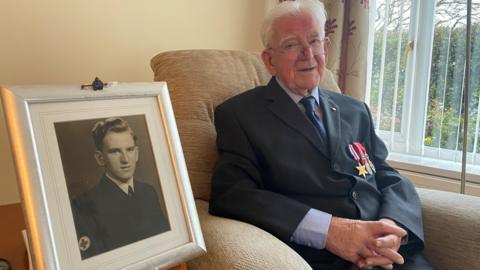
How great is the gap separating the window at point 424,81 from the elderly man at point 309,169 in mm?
658

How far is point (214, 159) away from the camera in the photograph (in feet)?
3.79

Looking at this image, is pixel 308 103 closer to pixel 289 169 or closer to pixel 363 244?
pixel 289 169

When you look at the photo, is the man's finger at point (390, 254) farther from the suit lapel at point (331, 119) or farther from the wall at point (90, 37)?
the wall at point (90, 37)

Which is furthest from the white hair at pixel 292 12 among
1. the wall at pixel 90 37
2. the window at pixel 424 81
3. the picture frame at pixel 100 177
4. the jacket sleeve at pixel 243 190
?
the window at pixel 424 81

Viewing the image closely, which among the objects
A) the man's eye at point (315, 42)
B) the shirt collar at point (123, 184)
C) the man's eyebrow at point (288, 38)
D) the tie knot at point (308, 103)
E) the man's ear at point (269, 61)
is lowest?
the shirt collar at point (123, 184)

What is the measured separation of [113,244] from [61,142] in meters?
0.19

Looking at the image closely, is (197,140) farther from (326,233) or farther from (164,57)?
(326,233)

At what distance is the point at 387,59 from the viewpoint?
6.15 feet

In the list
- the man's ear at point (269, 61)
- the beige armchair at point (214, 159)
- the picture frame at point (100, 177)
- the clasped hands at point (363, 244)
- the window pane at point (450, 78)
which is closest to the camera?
the picture frame at point (100, 177)

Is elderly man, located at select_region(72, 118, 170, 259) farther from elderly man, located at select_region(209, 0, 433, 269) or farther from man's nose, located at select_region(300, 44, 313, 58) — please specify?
man's nose, located at select_region(300, 44, 313, 58)

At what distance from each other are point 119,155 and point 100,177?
0.05m

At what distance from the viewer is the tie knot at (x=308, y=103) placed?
1169 millimetres

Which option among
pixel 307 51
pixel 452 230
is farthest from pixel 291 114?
pixel 452 230

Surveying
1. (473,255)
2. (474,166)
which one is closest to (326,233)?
(473,255)
